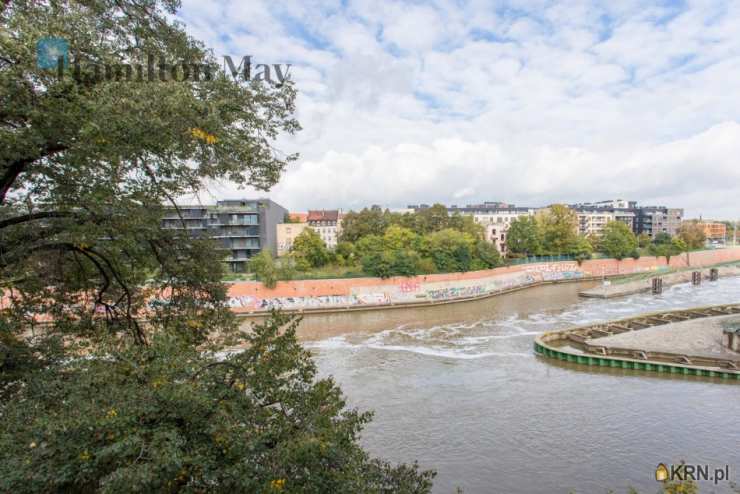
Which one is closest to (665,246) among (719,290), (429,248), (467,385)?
(719,290)

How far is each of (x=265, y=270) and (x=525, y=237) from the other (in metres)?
28.1

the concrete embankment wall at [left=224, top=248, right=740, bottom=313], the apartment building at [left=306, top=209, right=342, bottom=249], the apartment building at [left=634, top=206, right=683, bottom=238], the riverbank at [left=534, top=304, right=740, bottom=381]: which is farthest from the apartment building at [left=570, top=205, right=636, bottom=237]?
the riverbank at [left=534, top=304, right=740, bottom=381]

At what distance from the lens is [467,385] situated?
14.4 metres

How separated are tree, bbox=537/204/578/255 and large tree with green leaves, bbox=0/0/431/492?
148 ft

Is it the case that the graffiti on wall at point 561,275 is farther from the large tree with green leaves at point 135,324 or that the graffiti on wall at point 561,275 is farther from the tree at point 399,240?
the large tree with green leaves at point 135,324

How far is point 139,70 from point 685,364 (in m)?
18.0

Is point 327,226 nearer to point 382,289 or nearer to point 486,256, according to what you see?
point 486,256

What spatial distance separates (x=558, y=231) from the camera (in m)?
46.6

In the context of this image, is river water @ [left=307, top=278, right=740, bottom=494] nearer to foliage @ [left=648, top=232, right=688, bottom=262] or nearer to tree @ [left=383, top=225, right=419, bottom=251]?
tree @ [left=383, top=225, right=419, bottom=251]

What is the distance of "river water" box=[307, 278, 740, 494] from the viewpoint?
9.55 metres

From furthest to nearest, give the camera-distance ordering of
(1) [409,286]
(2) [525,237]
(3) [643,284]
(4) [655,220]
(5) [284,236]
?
(4) [655,220]
(5) [284,236]
(2) [525,237]
(3) [643,284]
(1) [409,286]

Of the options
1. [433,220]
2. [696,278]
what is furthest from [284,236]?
[696,278]

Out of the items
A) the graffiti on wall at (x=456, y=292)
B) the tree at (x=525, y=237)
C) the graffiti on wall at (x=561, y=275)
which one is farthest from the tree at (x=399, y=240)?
the tree at (x=525, y=237)

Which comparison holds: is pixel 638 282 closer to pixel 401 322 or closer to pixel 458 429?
pixel 401 322
